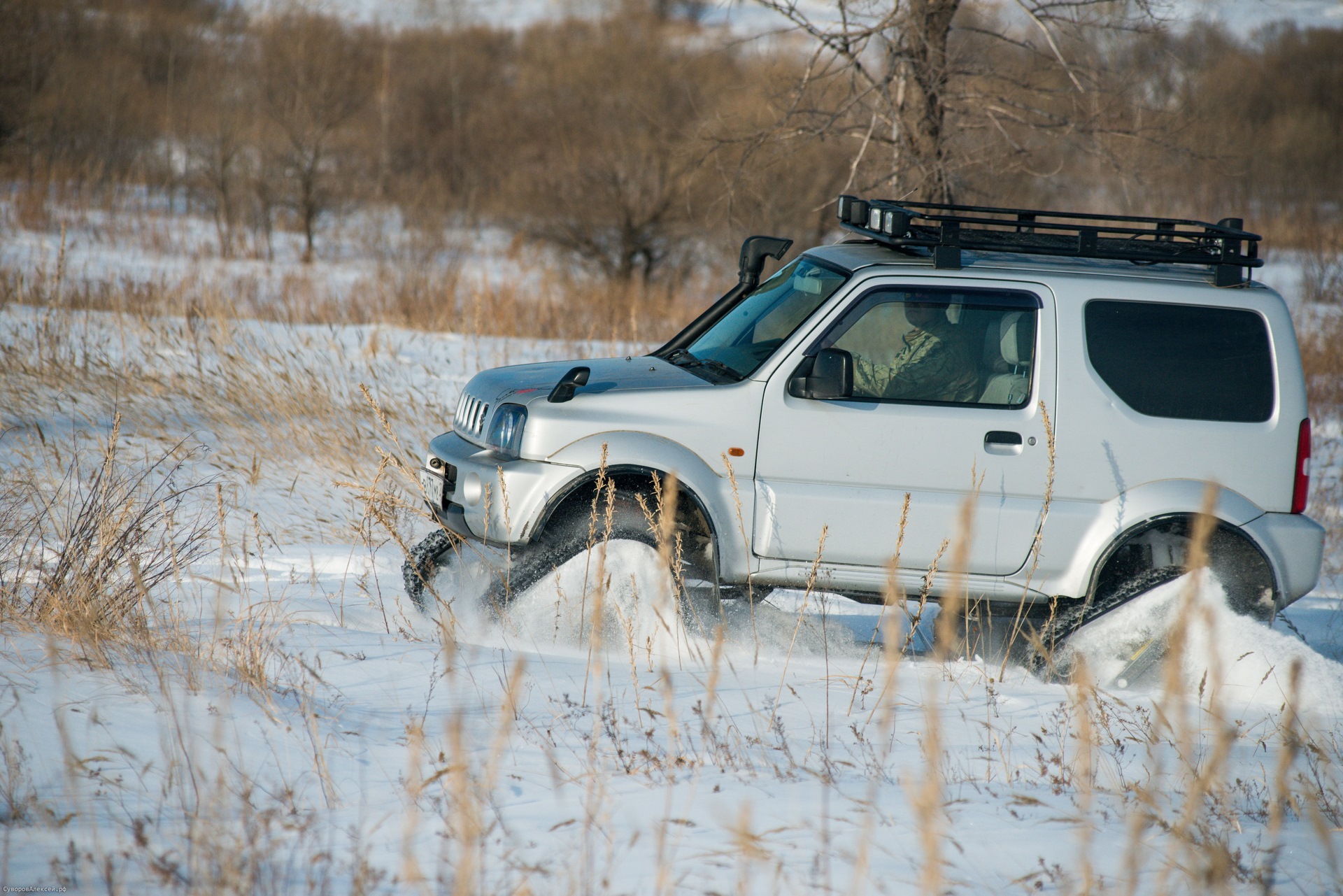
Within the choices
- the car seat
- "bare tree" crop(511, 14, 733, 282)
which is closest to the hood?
the car seat

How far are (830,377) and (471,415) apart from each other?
1673 millimetres

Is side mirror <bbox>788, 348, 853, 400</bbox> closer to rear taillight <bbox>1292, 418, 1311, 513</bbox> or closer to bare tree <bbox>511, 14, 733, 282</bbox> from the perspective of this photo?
rear taillight <bbox>1292, 418, 1311, 513</bbox>

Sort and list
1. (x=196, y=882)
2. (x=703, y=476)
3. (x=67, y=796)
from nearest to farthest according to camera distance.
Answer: (x=196, y=882)
(x=67, y=796)
(x=703, y=476)

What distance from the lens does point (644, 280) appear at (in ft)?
59.6

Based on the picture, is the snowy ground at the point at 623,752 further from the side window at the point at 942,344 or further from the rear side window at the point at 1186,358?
the side window at the point at 942,344

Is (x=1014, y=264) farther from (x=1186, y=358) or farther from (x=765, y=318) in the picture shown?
(x=765, y=318)

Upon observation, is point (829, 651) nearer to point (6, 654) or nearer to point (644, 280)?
point (6, 654)

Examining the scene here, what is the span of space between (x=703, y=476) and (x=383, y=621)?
1593 mm

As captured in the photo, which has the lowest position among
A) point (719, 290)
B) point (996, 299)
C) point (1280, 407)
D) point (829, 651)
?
point (829, 651)

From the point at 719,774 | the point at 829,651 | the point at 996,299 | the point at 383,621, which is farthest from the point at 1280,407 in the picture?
the point at 383,621

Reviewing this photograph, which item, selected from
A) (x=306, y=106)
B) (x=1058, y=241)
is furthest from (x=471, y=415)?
(x=306, y=106)

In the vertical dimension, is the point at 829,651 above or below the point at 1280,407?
below

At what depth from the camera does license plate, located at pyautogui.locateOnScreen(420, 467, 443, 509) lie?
4.66 m

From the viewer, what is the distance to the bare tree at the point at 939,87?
9062 millimetres
